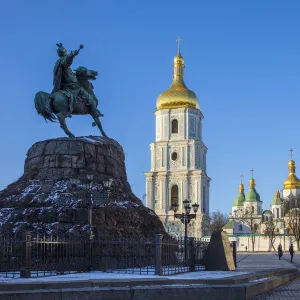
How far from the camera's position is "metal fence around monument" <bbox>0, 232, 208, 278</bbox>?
13.8 meters

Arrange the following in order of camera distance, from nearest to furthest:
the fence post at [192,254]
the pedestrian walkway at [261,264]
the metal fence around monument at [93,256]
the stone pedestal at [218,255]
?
the metal fence around monument at [93,256] < the fence post at [192,254] < the stone pedestal at [218,255] < the pedestrian walkway at [261,264]

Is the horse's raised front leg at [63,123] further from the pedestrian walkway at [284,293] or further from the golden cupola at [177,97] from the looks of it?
the golden cupola at [177,97]

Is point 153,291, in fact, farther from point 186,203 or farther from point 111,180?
point 186,203

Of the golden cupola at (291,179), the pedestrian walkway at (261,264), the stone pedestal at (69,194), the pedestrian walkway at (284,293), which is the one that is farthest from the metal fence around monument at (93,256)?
the golden cupola at (291,179)

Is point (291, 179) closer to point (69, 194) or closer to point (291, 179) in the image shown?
point (291, 179)

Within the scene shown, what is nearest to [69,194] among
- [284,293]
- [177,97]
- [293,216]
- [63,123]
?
[63,123]

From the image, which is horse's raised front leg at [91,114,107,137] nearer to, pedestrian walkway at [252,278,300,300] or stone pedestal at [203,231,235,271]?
stone pedestal at [203,231,235,271]

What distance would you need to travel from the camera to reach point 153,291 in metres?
11.0

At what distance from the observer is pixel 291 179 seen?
355 ft

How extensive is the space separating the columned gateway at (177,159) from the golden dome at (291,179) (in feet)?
89.6

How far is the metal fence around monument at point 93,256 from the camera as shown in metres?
13.8

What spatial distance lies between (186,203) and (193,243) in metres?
9.59

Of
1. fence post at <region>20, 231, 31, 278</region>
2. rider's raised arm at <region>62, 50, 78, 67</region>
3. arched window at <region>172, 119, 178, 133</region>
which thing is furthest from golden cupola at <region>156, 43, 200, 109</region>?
fence post at <region>20, 231, 31, 278</region>

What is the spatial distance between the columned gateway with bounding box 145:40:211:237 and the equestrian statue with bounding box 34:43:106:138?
58.9m
